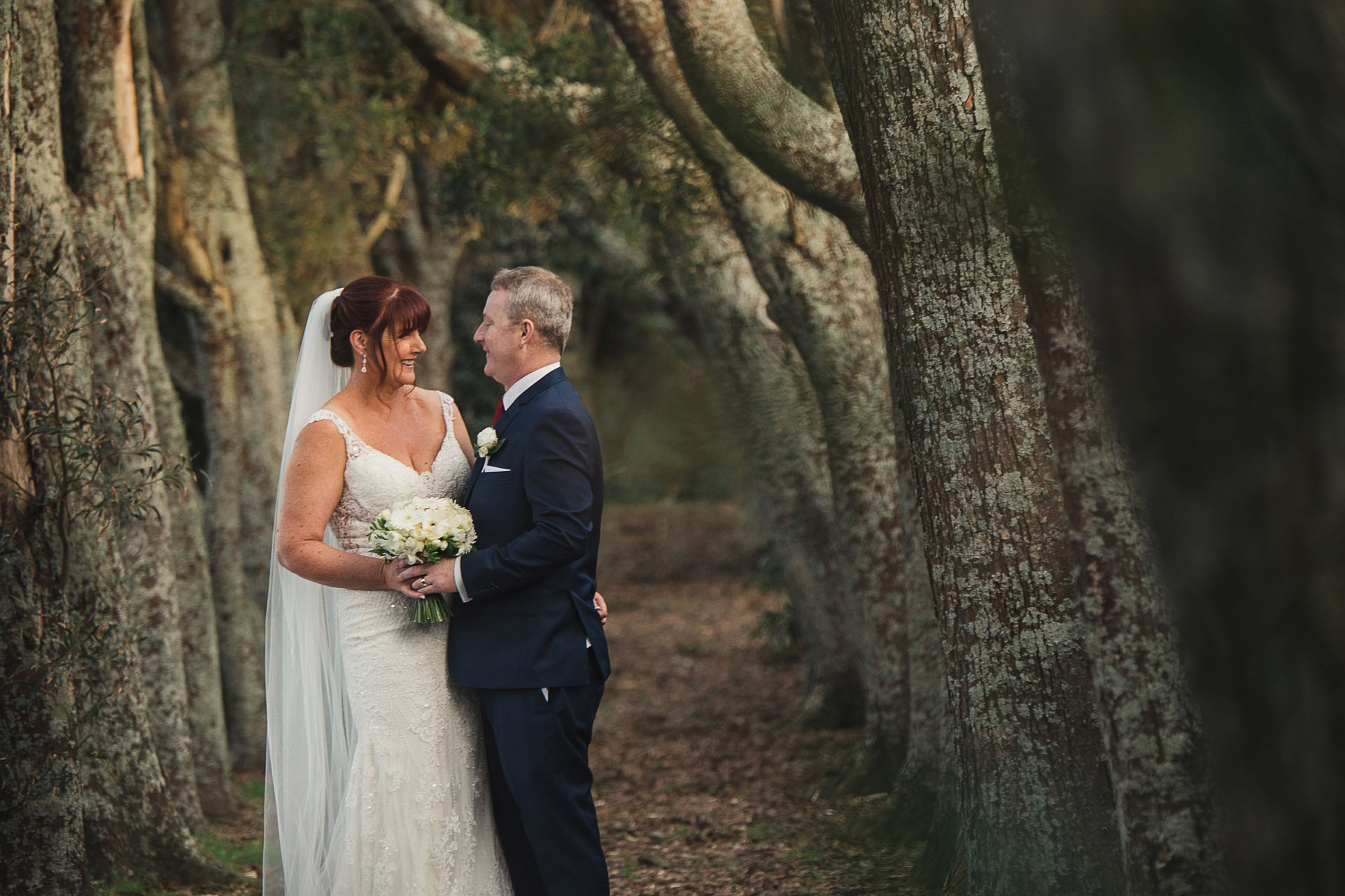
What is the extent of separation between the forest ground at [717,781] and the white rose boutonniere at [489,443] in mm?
2404

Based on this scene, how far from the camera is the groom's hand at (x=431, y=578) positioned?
150 inches

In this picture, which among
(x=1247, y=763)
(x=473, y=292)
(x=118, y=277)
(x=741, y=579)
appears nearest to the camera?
(x=1247, y=763)

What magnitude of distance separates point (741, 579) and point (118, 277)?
13280 mm

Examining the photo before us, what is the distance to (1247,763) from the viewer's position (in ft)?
3.73

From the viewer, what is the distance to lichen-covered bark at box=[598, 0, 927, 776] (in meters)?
6.35

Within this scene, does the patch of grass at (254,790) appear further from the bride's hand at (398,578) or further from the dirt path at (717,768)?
the bride's hand at (398,578)

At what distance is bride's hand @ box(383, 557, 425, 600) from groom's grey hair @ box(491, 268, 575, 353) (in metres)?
0.89

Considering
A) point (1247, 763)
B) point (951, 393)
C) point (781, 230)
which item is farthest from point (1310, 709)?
point (781, 230)

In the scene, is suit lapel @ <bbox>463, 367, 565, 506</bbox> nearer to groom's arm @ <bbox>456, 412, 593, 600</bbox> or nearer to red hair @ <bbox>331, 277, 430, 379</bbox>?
groom's arm @ <bbox>456, 412, 593, 600</bbox>

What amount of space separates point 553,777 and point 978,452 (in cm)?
170

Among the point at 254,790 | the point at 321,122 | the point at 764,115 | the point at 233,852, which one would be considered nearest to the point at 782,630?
the point at 254,790

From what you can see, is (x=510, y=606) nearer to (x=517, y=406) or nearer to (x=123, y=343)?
(x=517, y=406)

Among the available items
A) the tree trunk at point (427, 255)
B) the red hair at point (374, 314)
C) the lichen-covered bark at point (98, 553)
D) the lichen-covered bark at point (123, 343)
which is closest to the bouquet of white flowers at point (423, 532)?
the red hair at point (374, 314)

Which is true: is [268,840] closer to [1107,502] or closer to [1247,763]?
[1107,502]
